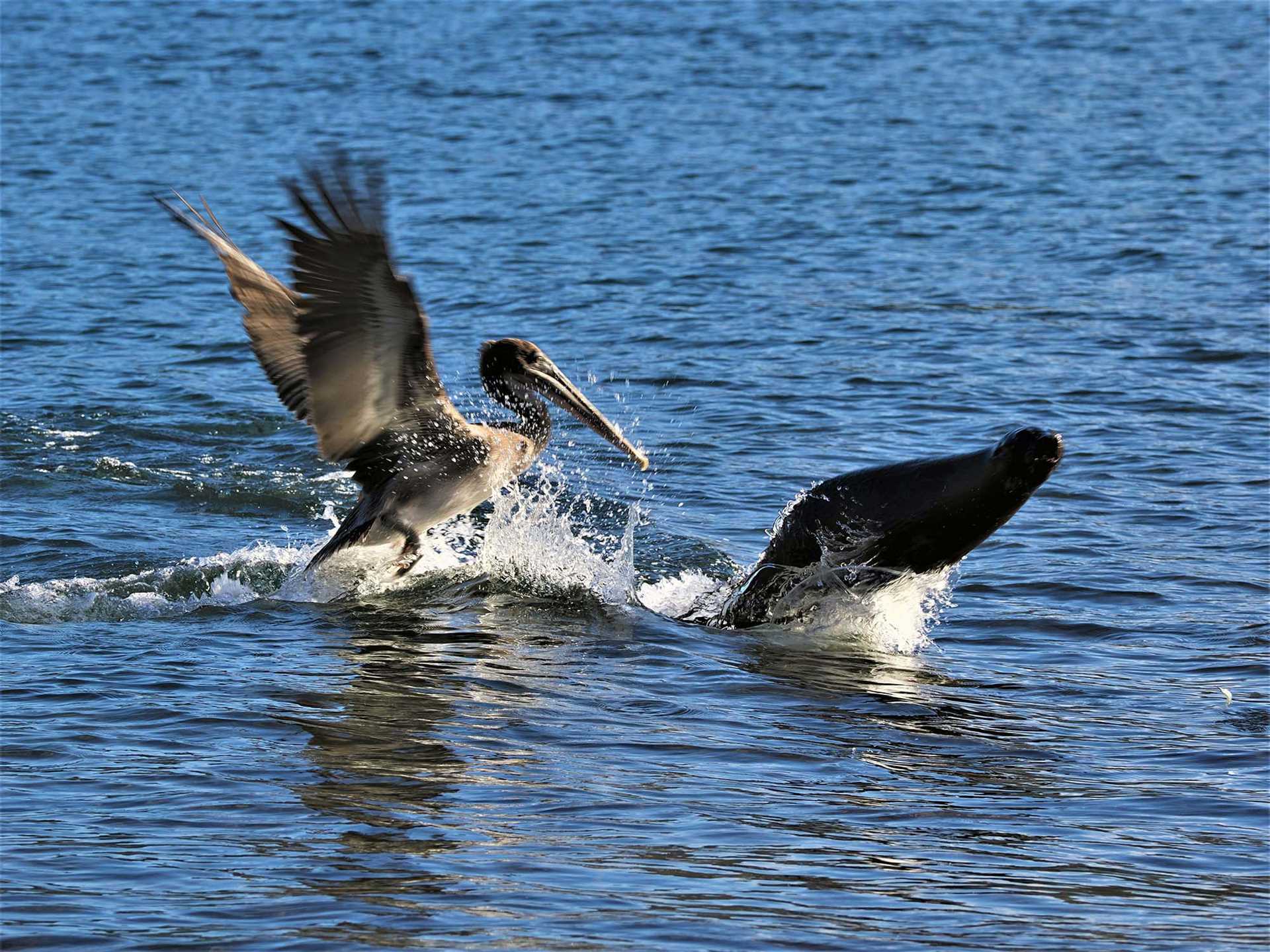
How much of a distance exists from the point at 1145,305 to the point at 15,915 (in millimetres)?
11558

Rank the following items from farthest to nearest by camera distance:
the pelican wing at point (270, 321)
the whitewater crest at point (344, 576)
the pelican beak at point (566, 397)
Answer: the pelican wing at point (270, 321) < the pelican beak at point (566, 397) < the whitewater crest at point (344, 576)

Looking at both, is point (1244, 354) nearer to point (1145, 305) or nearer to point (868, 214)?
point (1145, 305)

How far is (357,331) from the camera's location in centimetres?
792

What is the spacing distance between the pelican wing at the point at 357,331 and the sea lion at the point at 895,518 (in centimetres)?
181

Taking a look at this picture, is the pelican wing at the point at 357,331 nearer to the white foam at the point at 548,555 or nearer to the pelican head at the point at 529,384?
the pelican head at the point at 529,384

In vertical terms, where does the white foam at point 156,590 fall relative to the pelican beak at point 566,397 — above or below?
below

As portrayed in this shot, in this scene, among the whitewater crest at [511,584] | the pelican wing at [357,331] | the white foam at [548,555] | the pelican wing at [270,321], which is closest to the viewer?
the pelican wing at [357,331]

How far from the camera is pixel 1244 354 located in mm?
13055

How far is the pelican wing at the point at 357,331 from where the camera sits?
24.4 feet

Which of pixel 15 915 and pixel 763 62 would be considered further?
pixel 763 62

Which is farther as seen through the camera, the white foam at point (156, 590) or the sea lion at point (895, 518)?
the white foam at point (156, 590)

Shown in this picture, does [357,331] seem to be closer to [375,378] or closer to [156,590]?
[375,378]

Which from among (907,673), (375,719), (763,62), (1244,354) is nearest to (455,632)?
(375,719)

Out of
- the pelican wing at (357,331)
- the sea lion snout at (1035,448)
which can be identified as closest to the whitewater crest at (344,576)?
the pelican wing at (357,331)
